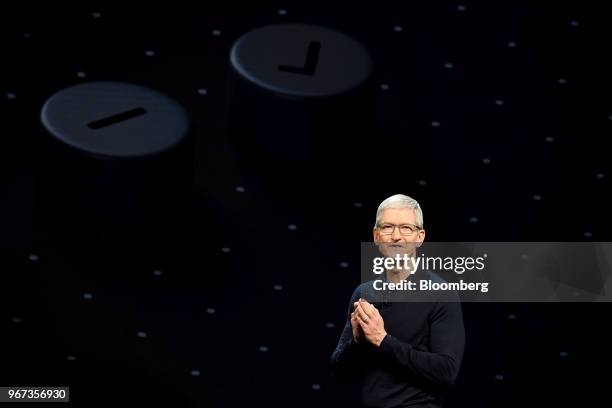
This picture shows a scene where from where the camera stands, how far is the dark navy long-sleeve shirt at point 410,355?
1968mm

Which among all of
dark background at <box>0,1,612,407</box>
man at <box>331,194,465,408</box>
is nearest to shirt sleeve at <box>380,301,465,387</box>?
man at <box>331,194,465,408</box>

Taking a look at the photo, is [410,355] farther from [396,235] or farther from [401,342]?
[396,235]

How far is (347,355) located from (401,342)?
0.27 feet

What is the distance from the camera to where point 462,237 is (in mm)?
2408

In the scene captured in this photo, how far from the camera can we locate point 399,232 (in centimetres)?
204

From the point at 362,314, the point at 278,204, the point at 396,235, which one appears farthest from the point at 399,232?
the point at 278,204

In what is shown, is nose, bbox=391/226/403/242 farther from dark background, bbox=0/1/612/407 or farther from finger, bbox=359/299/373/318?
dark background, bbox=0/1/612/407

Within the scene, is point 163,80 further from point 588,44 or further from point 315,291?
point 588,44

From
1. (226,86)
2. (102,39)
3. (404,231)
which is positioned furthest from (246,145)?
(404,231)

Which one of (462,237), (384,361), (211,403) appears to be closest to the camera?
(384,361)

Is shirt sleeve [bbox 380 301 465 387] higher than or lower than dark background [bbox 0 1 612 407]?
higher

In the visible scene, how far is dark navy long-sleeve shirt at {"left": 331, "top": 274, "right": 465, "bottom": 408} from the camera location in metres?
1.97

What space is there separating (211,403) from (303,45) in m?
0.57

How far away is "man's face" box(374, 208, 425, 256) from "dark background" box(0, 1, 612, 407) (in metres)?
0.28
